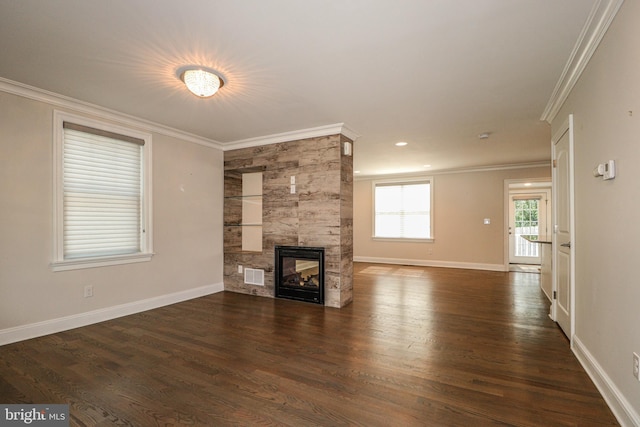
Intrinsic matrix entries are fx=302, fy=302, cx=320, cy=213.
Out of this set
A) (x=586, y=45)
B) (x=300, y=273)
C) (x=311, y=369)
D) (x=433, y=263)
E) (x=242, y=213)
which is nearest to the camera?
(x=586, y=45)

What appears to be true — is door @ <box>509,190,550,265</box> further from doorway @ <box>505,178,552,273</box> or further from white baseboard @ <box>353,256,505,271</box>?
white baseboard @ <box>353,256,505,271</box>

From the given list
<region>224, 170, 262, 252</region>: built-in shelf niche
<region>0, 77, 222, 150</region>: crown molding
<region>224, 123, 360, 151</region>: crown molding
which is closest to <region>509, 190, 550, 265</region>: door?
<region>224, 123, 360, 151</region>: crown molding

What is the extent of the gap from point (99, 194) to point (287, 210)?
2.33m

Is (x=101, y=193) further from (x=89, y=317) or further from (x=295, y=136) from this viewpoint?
(x=295, y=136)

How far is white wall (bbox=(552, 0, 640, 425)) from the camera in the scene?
163cm

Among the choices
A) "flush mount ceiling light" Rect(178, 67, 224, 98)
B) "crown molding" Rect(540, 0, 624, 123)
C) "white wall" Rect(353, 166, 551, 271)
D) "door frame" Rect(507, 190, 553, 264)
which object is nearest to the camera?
"crown molding" Rect(540, 0, 624, 123)

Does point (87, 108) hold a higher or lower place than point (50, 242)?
higher

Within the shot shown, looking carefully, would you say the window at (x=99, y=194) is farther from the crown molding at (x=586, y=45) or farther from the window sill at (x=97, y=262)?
the crown molding at (x=586, y=45)

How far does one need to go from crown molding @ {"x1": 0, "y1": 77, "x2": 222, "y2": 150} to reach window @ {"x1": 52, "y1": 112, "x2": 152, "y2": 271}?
101 millimetres

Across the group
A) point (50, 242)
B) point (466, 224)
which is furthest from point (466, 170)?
point (50, 242)

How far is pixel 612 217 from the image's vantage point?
1.90m

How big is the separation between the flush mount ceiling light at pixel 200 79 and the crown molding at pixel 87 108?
152 cm

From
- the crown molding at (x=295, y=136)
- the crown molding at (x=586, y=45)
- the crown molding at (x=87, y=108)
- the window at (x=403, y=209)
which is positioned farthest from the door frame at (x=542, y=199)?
the crown molding at (x=87, y=108)

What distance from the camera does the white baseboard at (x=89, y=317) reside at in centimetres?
289
